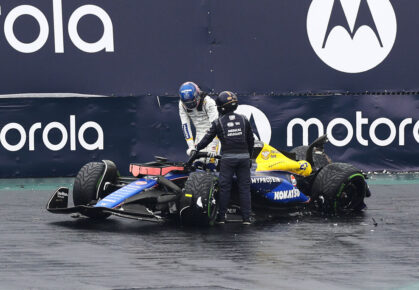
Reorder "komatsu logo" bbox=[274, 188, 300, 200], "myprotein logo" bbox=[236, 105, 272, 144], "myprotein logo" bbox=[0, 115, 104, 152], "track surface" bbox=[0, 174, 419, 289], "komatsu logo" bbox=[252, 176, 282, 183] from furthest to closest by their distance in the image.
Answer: "myprotein logo" bbox=[236, 105, 272, 144], "myprotein logo" bbox=[0, 115, 104, 152], "komatsu logo" bbox=[274, 188, 300, 200], "komatsu logo" bbox=[252, 176, 282, 183], "track surface" bbox=[0, 174, 419, 289]

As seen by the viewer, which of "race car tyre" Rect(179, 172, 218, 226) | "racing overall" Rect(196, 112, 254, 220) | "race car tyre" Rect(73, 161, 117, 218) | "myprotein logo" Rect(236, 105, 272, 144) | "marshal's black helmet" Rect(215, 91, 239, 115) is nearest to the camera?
"race car tyre" Rect(179, 172, 218, 226)

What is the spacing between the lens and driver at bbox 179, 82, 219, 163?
14820mm

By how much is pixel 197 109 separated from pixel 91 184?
2140mm

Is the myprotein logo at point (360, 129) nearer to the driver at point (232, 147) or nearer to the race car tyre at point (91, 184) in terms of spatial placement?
the driver at point (232, 147)

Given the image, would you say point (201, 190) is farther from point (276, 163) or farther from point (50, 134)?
point (50, 134)

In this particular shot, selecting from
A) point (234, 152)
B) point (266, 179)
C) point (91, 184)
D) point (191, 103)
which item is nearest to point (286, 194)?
point (266, 179)

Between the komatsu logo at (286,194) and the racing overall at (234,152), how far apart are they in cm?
74

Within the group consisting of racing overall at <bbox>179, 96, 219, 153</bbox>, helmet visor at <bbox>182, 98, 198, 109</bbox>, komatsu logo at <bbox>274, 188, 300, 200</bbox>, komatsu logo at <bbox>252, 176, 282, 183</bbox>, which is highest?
helmet visor at <bbox>182, 98, 198, 109</bbox>

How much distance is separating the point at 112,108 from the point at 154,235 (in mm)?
7197

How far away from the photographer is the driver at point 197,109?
48.6 feet

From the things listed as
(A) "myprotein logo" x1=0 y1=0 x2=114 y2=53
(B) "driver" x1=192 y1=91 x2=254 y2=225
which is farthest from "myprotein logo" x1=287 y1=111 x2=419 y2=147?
(B) "driver" x1=192 y1=91 x2=254 y2=225

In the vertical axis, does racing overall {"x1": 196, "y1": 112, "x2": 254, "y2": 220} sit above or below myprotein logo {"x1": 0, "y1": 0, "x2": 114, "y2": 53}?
below

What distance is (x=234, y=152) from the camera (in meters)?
13.8

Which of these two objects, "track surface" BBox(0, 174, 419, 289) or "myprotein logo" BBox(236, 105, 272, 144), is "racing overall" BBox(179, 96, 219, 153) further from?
"myprotein logo" BBox(236, 105, 272, 144)
